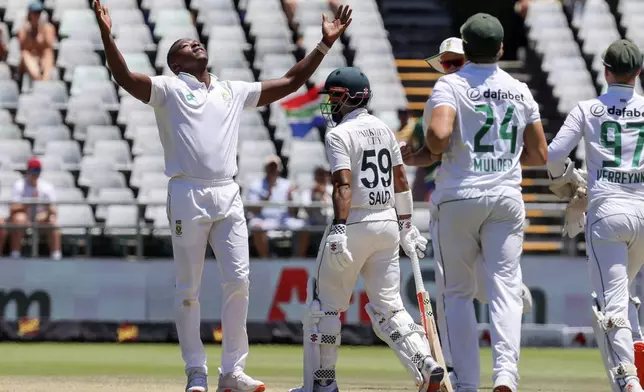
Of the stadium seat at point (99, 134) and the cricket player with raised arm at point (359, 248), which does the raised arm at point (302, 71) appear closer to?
the cricket player with raised arm at point (359, 248)

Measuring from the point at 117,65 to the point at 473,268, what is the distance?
Answer: 268cm

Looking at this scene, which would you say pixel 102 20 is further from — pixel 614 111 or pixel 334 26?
pixel 614 111

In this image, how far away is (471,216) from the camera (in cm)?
861

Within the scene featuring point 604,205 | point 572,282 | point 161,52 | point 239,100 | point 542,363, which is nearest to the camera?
point 604,205

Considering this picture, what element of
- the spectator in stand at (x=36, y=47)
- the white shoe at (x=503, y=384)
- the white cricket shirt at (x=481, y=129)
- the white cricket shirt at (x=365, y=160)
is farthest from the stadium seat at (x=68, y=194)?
the white shoe at (x=503, y=384)

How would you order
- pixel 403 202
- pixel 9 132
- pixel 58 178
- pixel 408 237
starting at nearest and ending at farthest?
pixel 403 202 → pixel 408 237 → pixel 58 178 → pixel 9 132

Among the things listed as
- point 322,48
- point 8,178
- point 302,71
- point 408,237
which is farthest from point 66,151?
point 408,237

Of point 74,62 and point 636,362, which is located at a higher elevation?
point 74,62

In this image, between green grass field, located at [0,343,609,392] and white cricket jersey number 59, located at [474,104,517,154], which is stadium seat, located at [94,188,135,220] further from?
white cricket jersey number 59, located at [474,104,517,154]

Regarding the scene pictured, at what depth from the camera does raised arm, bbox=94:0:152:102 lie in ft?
30.3

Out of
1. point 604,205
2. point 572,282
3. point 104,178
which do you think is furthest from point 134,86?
point 104,178

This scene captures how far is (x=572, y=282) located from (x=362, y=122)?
28.1 ft

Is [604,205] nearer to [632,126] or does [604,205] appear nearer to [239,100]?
[632,126]

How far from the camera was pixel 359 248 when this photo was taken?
923 centimetres
